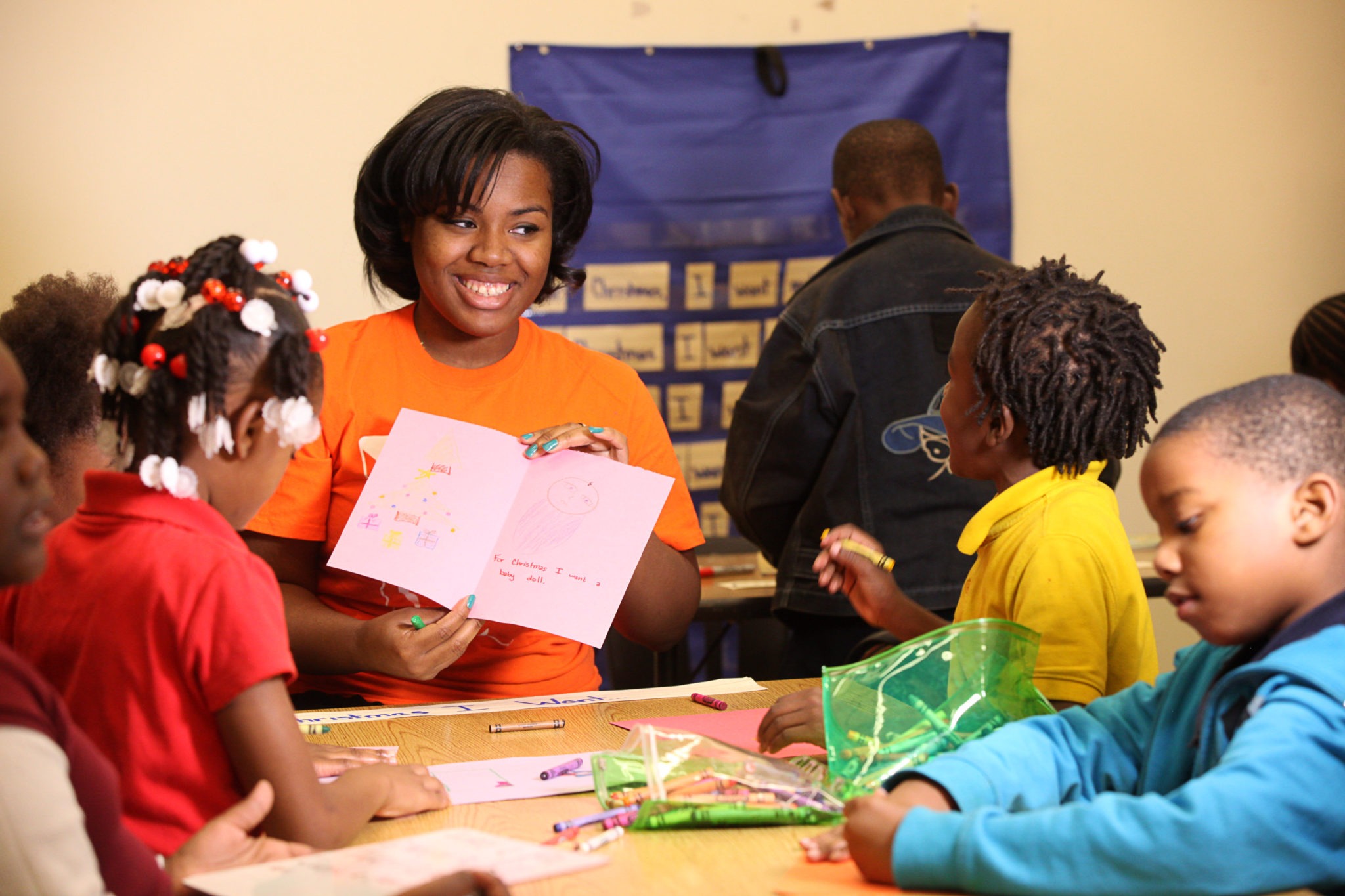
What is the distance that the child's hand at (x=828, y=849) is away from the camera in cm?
114

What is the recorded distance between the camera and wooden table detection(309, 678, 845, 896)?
43.0 inches

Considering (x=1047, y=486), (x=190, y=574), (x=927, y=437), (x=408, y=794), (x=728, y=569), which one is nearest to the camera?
(x=190, y=574)

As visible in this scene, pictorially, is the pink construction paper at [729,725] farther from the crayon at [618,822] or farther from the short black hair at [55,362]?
the short black hair at [55,362]

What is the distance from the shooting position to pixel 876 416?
293cm

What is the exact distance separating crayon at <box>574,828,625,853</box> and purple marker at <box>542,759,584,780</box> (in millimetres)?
201

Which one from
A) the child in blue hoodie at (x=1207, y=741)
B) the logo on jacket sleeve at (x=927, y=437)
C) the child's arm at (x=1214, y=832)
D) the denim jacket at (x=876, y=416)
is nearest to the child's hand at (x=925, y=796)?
the child in blue hoodie at (x=1207, y=741)

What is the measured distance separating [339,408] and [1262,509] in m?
1.42

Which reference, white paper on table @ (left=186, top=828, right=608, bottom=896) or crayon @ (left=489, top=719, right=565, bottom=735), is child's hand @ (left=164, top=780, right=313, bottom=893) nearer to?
white paper on table @ (left=186, top=828, right=608, bottom=896)

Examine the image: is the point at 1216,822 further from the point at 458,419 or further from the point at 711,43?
the point at 711,43

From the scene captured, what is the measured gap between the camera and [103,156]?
3.59 metres

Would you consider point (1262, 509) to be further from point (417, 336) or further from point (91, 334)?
point (91, 334)

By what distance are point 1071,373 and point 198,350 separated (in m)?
1.12

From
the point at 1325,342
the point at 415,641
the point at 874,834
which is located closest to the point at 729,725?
the point at 415,641

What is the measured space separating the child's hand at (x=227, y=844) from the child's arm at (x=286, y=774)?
0.07ft
